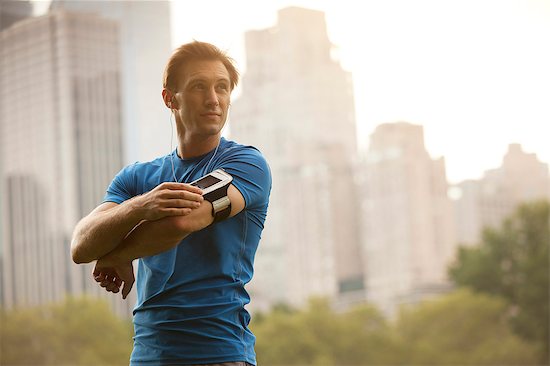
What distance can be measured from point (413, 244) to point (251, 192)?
5506cm

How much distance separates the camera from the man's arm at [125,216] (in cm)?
130

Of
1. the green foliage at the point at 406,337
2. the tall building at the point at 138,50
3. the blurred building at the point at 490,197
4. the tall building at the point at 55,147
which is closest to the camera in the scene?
the green foliage at the point at 406,337

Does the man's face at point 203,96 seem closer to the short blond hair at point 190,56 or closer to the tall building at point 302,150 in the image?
the short blond hair at point 190,56

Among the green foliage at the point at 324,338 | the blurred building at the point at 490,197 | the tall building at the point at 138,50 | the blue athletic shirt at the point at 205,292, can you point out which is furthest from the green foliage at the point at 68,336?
the blue athletic shirt at the point at 205,292

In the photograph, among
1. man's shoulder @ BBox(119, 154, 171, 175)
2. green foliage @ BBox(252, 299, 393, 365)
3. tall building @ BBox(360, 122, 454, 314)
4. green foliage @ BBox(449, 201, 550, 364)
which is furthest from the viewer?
tall building @ BBox(360, 122, 454, 314)

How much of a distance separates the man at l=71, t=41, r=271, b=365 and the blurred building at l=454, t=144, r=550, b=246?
2085 inches

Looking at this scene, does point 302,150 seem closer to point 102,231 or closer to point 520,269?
point 520,269

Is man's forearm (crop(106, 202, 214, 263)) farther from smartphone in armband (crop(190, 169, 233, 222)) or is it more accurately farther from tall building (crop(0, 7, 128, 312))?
tall building (crop(0, 7, 128, 312))

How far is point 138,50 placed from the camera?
45.9m

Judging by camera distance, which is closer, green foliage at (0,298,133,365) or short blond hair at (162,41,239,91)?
short blond hair at (162,41,239,91)

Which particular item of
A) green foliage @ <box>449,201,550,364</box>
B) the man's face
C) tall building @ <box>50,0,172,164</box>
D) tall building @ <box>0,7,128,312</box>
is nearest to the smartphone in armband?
the man's face

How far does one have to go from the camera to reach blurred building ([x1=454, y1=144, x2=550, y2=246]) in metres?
54.8

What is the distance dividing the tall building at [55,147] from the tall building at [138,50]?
0.91m

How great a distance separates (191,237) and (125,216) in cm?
11
